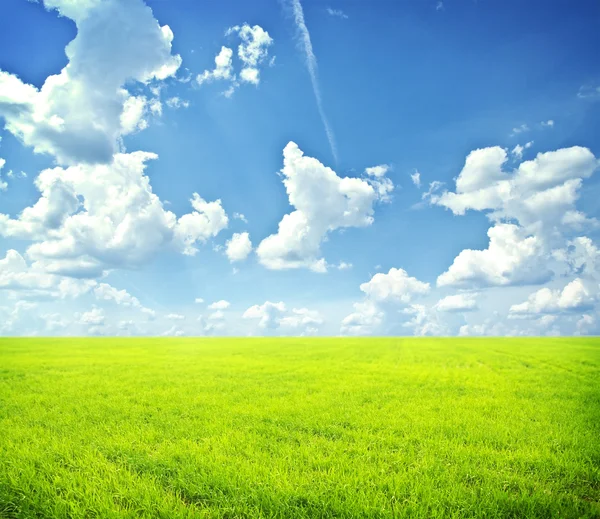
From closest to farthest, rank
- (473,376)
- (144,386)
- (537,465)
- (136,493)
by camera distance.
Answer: (136,493)
(537,465)
(144,386)
(473,376)

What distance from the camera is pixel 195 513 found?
18.2 feet

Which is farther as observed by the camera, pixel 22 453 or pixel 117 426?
pixel 117 426

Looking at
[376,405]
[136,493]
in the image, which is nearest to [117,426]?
[136,493]

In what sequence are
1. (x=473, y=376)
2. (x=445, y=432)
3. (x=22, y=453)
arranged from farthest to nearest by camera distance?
1. (x=473, y=376)
2. (x=445, y=432)
3. (x=22, y=453)

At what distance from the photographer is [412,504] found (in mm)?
5711

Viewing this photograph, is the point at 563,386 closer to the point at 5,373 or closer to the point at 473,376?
the point at 473,376

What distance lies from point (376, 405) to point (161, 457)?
23.2ft

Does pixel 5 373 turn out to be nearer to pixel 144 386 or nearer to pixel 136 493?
pixel 144 386

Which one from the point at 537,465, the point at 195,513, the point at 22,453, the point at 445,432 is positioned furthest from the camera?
the point at 445,432

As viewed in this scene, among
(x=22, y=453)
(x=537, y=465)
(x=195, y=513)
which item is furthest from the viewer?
(x=22, y=453)

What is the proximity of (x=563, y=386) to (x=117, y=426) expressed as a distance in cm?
1757

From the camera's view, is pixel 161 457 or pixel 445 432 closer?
pixel 161 457

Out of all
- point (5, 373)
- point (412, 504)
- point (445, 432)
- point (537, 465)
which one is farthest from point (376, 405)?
point (5, 373)

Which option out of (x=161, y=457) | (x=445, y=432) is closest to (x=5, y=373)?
(x=161, y=457)
